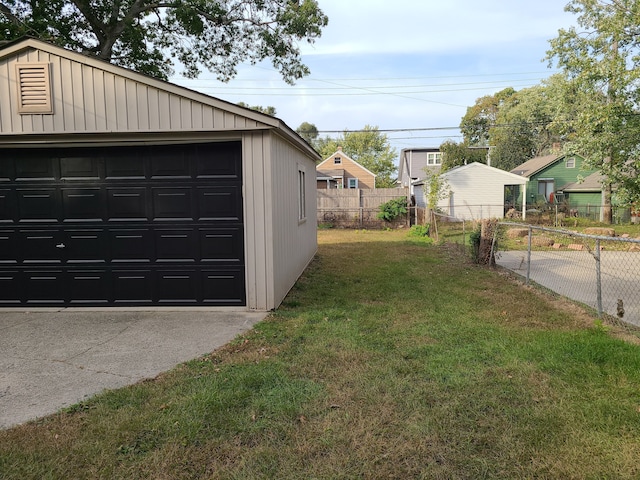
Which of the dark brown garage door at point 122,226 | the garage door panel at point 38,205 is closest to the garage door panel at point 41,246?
the dark brown garage door at point 122,226

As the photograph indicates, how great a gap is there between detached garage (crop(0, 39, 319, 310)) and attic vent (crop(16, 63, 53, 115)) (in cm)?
1

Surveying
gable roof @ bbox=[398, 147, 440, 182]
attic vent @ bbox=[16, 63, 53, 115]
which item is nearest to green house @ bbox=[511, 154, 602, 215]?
gable roof @ bbox=[398, 147, 440, 182]

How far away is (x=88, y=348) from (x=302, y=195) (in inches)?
226

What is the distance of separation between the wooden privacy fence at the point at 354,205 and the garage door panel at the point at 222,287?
50.9ft

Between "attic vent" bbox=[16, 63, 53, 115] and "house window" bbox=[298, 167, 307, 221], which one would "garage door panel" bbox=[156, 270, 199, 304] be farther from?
"house window" bbox=[298, 167, 307, 221]

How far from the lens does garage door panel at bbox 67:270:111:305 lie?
624 centimetres

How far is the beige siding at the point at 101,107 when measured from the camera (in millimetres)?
5664

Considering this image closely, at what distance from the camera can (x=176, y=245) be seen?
6137mm

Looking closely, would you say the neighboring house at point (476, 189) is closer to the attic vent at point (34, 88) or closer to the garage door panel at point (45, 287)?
the garage door panel at point (45, 287)

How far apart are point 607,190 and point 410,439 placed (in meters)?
24.3

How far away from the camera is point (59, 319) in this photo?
228 inches

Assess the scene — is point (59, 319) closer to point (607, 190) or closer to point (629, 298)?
point (629, 298)

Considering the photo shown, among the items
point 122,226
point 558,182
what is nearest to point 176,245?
point 122,226

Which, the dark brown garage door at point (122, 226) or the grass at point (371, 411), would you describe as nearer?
the grass at point (371, 411)
